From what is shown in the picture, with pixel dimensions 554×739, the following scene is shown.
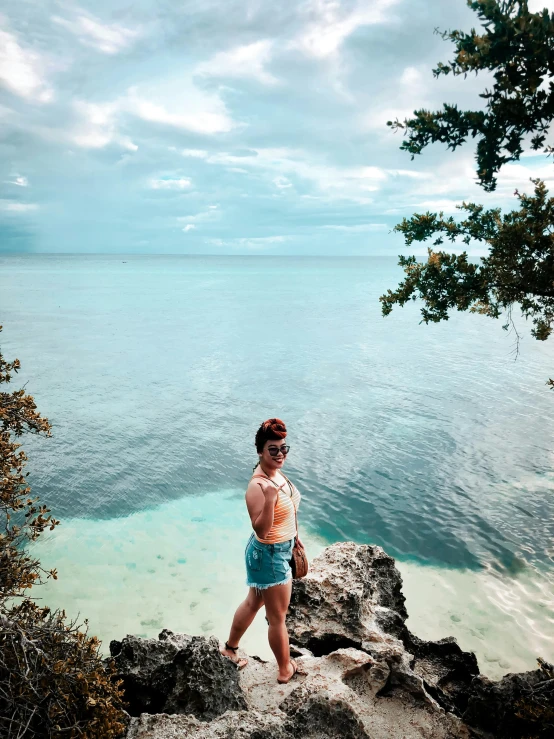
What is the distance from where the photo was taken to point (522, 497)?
1547 centimetres

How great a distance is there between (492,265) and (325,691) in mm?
5555

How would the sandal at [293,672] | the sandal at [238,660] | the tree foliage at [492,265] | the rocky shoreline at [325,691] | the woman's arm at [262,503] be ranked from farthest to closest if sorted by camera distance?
the tree foliage at [492,265], the sandal at [238,660], the sandal at [293,672], the woman's arm at [262,503], the rocky shoreline at [325,691]

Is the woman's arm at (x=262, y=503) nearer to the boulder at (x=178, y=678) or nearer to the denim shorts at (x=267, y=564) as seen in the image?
the denim shorts at (x=267, y=564)

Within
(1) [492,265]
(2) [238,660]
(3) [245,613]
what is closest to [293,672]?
(2) [238,660]

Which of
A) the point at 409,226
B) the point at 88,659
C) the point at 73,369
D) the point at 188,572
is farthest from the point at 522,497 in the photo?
the point at 73,369

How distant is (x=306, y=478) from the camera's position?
16547 mm

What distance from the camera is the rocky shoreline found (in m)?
4.06

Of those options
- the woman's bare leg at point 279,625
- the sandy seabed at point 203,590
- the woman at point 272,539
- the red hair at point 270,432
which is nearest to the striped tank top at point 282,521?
the woman at point 272,539

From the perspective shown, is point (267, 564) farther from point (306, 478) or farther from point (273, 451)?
point (306, 478)

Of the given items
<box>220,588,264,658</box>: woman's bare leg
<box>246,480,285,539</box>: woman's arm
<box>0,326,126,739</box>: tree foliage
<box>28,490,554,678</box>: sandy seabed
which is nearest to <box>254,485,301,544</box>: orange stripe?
<box>246,480,285,539</box>: woman's arm

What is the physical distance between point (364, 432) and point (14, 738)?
61.4 feet

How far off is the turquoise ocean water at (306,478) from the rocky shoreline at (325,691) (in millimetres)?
3862

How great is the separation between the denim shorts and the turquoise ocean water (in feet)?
17.4

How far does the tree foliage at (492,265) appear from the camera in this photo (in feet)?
21.4
